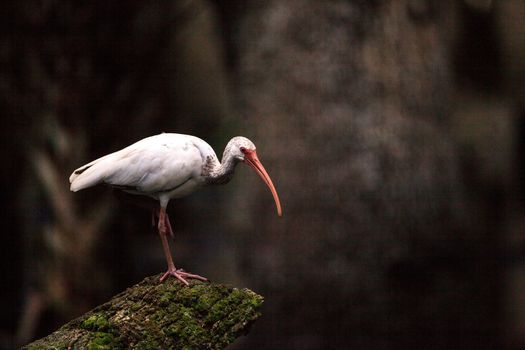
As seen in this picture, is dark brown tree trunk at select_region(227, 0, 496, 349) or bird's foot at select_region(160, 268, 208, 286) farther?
dark brown tree trunk at select_region(227, 0, 496, 349)

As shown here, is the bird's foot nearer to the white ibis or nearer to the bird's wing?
the white ibis

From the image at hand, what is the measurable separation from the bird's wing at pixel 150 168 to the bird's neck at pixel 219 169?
5cm

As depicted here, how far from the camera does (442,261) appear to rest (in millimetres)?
9797

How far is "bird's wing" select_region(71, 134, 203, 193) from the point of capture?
16.6 ft

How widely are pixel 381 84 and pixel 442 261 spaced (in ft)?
7.31

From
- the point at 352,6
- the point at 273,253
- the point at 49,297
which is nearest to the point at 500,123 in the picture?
the point at 352,6

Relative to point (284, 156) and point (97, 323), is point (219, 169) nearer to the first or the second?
point (97, 323)

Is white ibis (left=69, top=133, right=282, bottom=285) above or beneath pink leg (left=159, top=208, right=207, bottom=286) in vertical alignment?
above

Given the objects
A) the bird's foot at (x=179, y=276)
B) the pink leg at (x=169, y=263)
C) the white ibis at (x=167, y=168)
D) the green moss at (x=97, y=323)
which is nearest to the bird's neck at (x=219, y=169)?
the white ibis at (x=167, y=168)

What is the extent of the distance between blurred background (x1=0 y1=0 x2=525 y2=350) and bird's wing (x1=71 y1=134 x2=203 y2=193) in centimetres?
420

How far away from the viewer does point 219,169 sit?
5.14m

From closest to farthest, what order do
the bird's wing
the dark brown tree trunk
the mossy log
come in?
the mossy log, the bird's wing, the dark brown tree trunk

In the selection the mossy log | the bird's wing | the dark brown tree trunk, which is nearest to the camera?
the mossy log

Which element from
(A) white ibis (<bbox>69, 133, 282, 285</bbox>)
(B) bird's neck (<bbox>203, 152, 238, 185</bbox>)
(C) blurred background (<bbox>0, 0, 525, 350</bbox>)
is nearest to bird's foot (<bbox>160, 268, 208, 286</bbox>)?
(A) white ibis (<bbox>69, 133, 282, 285</bbox>)
